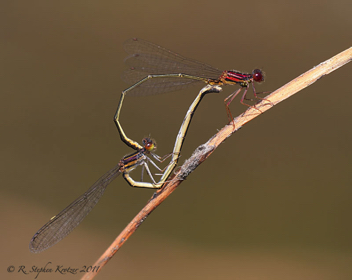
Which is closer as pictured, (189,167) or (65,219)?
(189,167)

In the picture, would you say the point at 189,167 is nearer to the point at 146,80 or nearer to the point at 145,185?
the point at 145,185

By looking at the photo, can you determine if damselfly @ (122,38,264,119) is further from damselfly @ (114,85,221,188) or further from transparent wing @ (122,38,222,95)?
damselfly @ (114,85,221,188)

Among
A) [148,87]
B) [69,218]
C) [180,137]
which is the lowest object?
[69,218]

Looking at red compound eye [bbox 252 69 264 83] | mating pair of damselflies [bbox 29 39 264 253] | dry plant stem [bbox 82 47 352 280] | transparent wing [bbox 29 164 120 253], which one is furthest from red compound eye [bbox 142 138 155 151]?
red compound eye [bbox 252 69 264 83]

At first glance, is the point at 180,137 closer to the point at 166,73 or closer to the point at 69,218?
the point at 166,73

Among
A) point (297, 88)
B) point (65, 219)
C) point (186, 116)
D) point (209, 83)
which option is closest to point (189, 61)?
point (209, 83)

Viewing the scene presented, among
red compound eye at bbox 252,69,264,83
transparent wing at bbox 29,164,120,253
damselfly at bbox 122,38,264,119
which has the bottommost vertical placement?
transparent wing at bbox 29,164,120,253

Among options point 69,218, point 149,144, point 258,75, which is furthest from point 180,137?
point 69,218
